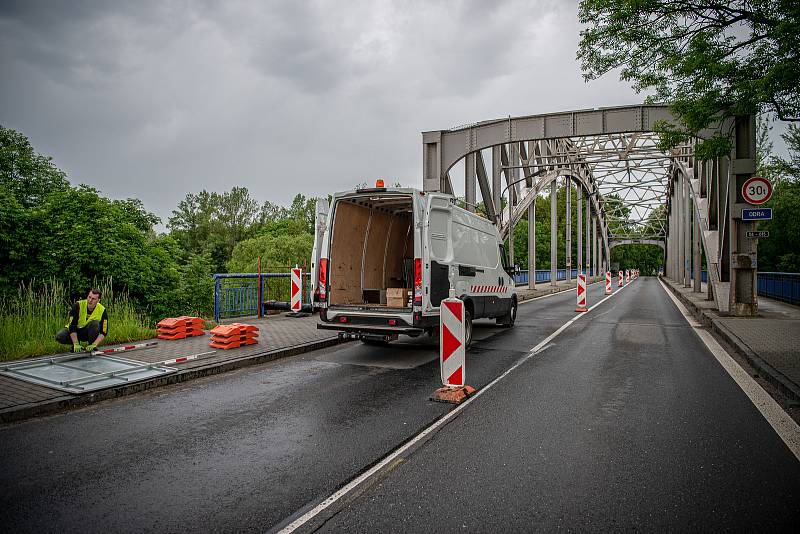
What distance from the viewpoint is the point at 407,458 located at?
4.03 metres

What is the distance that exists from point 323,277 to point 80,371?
3880mm

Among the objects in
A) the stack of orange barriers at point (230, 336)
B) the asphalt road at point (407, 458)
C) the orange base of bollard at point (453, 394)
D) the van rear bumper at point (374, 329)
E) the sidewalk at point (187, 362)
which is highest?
the van rear bumper at point (374, 329)

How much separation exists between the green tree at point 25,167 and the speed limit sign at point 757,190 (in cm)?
3718

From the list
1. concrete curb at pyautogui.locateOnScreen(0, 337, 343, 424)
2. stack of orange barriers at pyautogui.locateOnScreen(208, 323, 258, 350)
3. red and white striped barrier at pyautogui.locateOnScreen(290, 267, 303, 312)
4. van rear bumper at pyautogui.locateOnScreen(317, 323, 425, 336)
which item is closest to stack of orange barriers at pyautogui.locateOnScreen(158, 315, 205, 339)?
stack of orange barriers at pyautogui.locateOnScreen(208, 323, 258, 350)

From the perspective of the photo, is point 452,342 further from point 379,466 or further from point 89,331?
point 89,331

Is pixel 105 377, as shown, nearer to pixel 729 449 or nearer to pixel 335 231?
pixel 335 231

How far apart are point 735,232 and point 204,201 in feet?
236

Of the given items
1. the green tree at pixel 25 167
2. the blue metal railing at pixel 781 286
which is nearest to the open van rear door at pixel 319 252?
the blue metal railing at pixel 781 286

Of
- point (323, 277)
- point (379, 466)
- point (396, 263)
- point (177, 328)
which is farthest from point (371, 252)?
point (379, 466)

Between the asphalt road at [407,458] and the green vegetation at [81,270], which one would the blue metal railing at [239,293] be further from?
the asphalt road at [407,458]

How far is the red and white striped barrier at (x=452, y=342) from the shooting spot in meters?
5.91

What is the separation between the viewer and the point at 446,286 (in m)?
8.33

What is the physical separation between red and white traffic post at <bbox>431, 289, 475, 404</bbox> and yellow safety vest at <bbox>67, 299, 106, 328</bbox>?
5.70 m

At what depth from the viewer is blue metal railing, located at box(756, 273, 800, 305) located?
60.0ft
